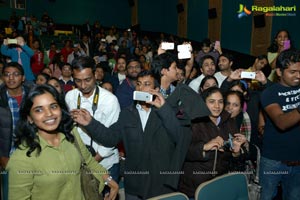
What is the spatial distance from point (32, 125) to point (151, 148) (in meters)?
0.84

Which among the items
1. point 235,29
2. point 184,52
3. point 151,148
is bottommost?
point 151,148

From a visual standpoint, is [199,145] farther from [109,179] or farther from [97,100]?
[97,100]

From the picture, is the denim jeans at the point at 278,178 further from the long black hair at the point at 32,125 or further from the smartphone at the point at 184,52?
the smartphone at the point at 184,52

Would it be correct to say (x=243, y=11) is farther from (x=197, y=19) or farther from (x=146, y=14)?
(x=146, y=14)

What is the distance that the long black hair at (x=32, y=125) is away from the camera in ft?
5.51

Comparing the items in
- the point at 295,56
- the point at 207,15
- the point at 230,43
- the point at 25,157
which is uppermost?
the point at 207,15

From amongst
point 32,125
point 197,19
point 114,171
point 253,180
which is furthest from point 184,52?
point 197,19

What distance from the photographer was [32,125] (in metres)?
1.76

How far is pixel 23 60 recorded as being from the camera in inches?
207

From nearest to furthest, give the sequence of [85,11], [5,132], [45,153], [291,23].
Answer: [45,153] → [5,132] → [291,23] → [85,11]

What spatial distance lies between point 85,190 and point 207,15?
34.6 ft

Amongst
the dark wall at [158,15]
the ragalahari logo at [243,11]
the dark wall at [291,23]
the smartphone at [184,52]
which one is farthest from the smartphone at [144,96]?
the dark wall at [158,15]

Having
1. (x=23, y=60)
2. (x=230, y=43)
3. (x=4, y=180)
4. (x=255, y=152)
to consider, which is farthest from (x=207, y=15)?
(x=4, y=180)

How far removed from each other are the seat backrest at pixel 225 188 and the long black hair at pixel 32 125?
835 mm
